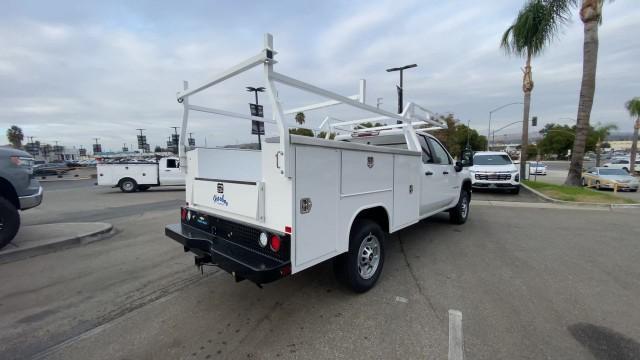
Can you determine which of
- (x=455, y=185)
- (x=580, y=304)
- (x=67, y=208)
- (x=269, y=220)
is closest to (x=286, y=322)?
(x=269, y=220)

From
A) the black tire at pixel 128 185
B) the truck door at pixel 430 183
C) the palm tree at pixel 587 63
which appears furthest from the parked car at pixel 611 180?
the black tire at pixel 128 185

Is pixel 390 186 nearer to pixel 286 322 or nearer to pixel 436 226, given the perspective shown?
pixel 286 322

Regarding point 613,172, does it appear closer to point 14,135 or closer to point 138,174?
point 138,174

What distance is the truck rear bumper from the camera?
249 centimetres

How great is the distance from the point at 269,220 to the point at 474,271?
312 centimetres

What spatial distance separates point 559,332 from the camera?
9.09ft

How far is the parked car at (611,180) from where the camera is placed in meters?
16.1

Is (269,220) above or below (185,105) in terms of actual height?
below

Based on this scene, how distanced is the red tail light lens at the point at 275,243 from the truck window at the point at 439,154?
3721 mm

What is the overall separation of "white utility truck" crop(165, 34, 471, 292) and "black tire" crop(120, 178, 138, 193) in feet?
43.4

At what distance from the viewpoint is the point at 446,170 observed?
5.72m

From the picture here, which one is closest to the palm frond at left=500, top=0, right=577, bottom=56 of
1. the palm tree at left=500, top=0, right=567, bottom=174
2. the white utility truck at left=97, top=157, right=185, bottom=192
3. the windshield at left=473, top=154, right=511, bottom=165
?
the palm tree at left=500, top=0, right=567, bottom=174

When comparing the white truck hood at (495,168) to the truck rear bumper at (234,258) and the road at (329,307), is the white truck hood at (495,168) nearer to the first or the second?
the road at (329,307)

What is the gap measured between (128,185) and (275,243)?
15.4 m
